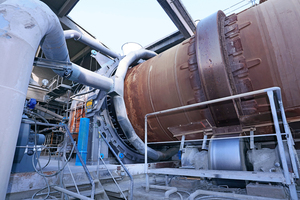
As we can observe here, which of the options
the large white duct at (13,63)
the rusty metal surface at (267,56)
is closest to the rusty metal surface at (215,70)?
the rusty metal surface at (267,56)

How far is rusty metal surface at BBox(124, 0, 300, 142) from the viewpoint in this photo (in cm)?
284

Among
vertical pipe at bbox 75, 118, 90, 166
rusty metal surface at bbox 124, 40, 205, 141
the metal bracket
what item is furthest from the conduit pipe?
the metal bracket

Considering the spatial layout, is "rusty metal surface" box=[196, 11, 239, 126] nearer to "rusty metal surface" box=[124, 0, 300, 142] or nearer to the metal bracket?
"rusty metal surface" box=[124, 0, 300, 142]

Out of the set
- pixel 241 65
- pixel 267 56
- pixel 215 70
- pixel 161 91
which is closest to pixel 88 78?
pixel 161 91

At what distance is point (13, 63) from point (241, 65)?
325 centimetres

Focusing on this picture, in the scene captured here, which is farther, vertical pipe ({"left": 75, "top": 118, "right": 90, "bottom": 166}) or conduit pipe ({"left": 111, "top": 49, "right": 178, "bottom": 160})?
vertical pipe ({"left": 75, "top": 118, "right": 90, "bottom": 166})

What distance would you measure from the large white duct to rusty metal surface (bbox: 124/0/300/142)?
265 centimetres

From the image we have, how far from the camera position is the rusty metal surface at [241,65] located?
112 inches

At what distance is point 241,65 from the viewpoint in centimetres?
311

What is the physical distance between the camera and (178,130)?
12.3 feet

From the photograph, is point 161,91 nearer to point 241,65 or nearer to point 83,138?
point 241,65

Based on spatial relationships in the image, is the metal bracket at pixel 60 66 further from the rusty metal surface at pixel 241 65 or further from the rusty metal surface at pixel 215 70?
the rusty metal surface at pixel 215 70

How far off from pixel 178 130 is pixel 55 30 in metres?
2.90

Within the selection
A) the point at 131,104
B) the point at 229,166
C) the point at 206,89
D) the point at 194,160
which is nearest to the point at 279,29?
the point at 206,89
